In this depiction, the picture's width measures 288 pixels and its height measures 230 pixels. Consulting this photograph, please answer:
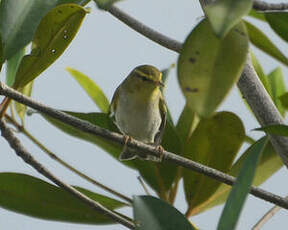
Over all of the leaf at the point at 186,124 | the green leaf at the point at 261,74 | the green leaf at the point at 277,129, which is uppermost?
the green leaf at the point at 261,74

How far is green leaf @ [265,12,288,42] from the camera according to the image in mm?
1450

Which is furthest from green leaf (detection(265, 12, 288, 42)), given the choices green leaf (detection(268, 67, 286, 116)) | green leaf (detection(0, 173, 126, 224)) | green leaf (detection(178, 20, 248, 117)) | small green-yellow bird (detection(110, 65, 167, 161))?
small green-yellow bird (detection(110, 65, 167, 161))

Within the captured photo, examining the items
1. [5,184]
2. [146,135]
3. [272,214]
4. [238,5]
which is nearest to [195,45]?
[238,5]

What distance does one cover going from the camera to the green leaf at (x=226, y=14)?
97cm

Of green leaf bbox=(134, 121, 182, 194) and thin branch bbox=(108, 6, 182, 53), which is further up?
thin branch bbox=(108, 6, 182, 53)

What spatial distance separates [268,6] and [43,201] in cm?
100

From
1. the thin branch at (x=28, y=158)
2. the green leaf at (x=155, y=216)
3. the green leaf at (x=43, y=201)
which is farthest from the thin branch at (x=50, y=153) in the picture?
the green leaf at (x=155, y=216)

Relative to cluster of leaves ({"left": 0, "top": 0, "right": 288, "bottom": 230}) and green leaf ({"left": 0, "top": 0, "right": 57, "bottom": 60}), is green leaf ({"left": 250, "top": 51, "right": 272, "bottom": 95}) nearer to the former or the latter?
cluster of leaves ({"left": 0, "top": 0, "right": 288, "bottom": 230})

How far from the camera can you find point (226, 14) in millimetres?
1019

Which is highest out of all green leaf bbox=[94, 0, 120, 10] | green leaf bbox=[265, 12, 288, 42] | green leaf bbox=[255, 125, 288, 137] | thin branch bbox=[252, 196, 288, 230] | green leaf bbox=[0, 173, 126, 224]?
green leaf bbox=[265, 12, 288, 42]

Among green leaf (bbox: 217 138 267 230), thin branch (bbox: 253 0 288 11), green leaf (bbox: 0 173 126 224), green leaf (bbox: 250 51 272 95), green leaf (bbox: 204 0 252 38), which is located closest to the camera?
green leaf (bbox: 204 0 252 38)

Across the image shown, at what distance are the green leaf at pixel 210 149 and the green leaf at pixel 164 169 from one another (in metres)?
0.04

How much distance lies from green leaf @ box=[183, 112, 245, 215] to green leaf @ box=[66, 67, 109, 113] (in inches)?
20.9

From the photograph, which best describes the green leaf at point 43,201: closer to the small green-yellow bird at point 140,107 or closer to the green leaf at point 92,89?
the green leaf at point 92,89
